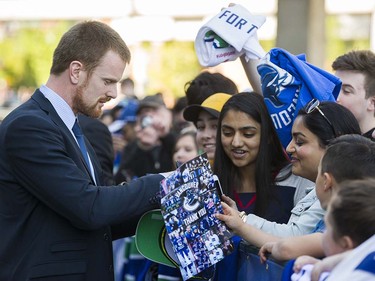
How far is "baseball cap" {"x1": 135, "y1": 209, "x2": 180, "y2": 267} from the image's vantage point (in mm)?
4410

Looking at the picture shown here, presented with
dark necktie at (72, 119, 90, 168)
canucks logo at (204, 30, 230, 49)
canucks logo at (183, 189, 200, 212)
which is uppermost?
canucks logo at (204, 30, 230, 49)

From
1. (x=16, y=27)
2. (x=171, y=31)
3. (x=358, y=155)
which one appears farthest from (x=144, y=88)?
(x=358, y=155)

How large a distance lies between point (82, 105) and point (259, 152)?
1.09 meters

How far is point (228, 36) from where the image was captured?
5.21 metres

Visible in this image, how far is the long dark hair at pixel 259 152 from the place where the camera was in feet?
16.1

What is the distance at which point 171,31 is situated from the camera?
25156 millimetres

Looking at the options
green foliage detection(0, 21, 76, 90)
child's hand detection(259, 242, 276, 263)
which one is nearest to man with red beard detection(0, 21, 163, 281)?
child's hand detection(259, 242, 276, 263)

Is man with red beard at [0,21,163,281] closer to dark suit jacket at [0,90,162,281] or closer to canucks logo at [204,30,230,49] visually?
dark suit jacket at [0,90,162,281]

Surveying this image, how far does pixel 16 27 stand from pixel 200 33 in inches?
1738

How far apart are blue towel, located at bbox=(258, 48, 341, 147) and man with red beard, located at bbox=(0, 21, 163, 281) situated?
0.87 m

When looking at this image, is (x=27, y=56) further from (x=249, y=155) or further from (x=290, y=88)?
(x=290, y=88)

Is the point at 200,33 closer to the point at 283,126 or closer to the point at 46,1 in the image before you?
the point at 283,126

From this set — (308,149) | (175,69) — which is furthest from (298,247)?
(175,69)

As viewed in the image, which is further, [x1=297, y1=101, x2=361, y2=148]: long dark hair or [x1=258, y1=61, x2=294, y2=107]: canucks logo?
[x1=258, y1=61, x2=294, y2=107]: canucks logo
